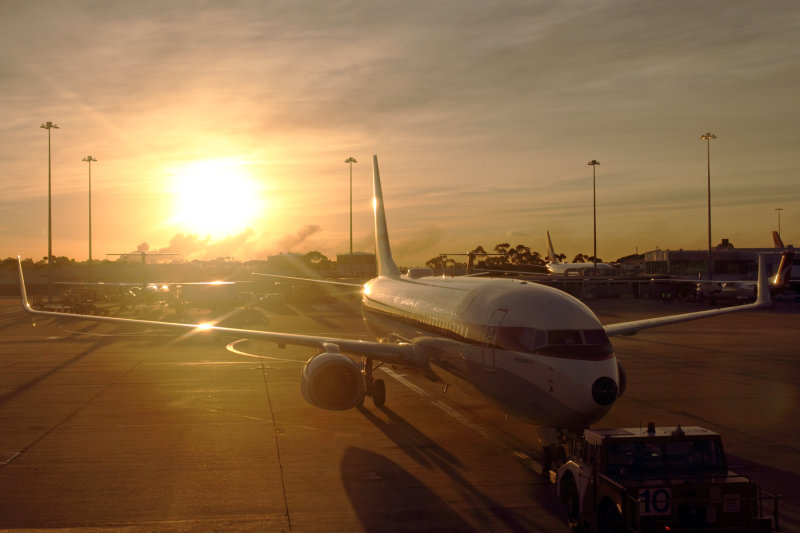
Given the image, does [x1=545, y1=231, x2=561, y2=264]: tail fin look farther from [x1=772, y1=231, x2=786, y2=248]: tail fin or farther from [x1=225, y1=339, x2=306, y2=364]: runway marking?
[x1=225, y1=339, x2=306, y2=364]: runway marking

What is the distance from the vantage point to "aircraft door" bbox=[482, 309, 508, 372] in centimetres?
1505

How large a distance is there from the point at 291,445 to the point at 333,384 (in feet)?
6.72

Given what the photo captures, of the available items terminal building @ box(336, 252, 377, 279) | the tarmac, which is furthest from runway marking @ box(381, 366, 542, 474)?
terminal building @ box(336, 252, 377, 279)

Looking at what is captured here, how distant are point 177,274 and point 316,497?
12255 cm

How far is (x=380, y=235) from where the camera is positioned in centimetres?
3362

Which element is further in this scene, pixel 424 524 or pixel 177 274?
pixel 177 274

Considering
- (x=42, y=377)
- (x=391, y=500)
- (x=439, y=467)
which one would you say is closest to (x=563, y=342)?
(x=439, y=467)

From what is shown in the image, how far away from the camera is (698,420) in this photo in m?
20.6

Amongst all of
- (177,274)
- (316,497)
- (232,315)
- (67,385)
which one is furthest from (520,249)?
(316,497)

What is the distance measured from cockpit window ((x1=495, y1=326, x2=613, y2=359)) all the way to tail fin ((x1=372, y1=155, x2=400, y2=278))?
53.2ft

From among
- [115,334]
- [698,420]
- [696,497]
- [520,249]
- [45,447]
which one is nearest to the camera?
[696,497]

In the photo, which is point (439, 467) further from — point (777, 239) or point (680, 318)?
point (777, 239)

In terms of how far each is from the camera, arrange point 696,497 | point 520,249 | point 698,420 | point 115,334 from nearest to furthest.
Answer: point 696,497 → point 698,420 → point 115,334 → point 520,249

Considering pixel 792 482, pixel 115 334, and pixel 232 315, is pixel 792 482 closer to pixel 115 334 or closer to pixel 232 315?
pixel 115 334
